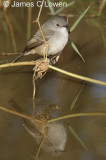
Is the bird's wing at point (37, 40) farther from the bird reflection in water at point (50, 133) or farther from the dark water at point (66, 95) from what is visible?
the bird reflection in water at point (50, 133)

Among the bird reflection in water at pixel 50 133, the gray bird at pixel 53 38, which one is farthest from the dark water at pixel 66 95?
the gray bird at pixel 53 38

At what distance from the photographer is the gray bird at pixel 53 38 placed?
429cm

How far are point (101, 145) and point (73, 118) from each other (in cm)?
59

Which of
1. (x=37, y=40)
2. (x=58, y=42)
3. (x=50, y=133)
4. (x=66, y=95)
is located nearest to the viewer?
(x=50, y=133)

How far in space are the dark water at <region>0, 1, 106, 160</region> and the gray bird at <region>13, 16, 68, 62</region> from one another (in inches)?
14.3

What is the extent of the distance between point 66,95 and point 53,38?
825 millimetres

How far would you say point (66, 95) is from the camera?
4016 millimetres

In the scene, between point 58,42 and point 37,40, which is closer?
point 58,42

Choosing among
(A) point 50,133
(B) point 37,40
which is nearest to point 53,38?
(B) point 37,40

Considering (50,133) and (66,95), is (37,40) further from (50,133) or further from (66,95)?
(50,133)

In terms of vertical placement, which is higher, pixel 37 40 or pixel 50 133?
pixel 37 40

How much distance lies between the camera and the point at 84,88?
4.10 metres

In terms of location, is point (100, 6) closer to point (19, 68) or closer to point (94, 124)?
point (19, 68)

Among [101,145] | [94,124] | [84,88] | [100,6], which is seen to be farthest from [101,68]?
[100,6]
